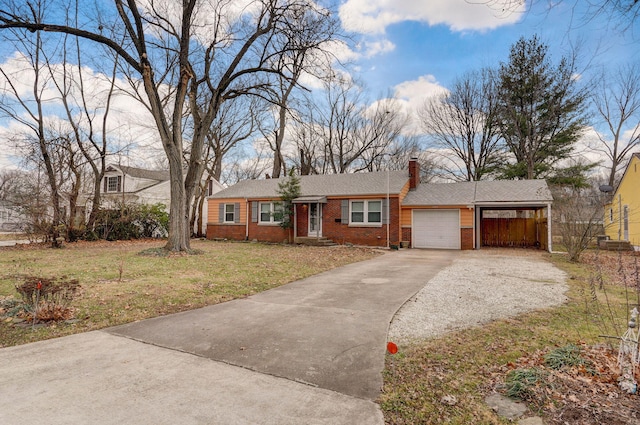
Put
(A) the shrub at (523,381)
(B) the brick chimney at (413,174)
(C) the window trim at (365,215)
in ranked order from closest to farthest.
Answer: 1. (A) the shrub at (523,381)
2. (C) the window trim at (365,215)
3. (B) the brick chimney at (413,174)

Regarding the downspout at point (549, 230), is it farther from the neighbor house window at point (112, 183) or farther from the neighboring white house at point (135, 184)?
the neighbor house window at point (112, 183)

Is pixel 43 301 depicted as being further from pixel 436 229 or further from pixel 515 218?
pixel 515 218

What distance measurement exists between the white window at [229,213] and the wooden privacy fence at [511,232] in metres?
15.5

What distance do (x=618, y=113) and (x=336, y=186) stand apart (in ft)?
70.2

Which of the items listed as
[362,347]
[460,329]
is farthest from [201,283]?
[460,329]

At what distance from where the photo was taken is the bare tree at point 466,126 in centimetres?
2669

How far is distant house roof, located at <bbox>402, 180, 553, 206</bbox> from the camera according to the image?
1636 cm

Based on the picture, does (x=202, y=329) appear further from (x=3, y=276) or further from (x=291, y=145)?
(x=291, y=145)

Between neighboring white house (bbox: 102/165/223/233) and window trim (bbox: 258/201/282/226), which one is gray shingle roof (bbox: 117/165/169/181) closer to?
neighboring white house (bbox: 102/165/223/233)

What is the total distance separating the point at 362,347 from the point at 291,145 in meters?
29.7

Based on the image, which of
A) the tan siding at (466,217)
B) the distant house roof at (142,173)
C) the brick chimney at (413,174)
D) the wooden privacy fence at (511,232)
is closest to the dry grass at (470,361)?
the tan siding at (466,217)

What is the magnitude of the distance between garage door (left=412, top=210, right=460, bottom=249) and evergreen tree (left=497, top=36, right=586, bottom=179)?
1020cm

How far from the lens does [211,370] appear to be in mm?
3350

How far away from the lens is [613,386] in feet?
9.52
